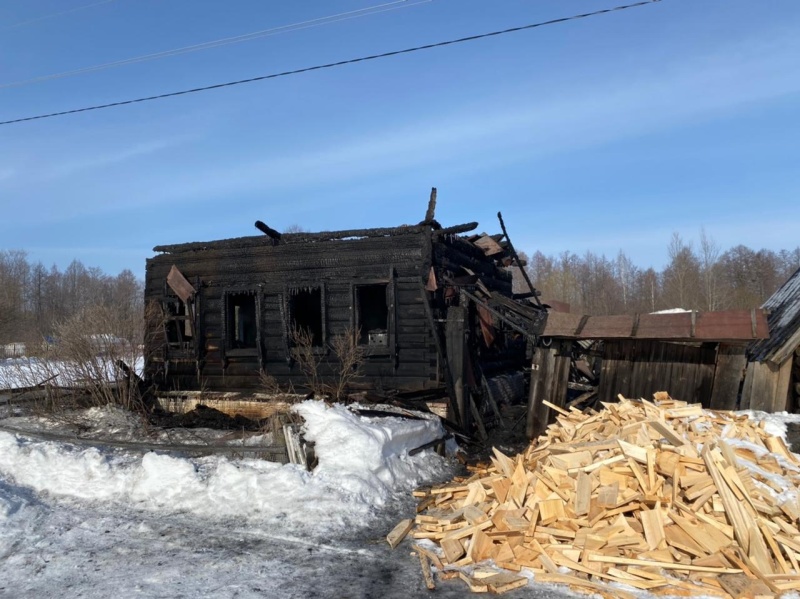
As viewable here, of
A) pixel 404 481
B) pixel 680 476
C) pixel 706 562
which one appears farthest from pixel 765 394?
pixel 404 481

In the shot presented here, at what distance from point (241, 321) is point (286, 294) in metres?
3.66

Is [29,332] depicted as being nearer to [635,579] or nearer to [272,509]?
[272,509]

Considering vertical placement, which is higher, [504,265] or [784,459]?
[504,265]

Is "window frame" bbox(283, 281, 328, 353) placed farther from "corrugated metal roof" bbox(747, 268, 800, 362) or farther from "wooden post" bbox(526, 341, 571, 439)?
"corrugated metal roof" bbox(747, 268, 800, 362)

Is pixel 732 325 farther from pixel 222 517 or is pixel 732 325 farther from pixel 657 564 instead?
pixel 222 517

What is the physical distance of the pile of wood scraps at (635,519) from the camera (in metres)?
5.18


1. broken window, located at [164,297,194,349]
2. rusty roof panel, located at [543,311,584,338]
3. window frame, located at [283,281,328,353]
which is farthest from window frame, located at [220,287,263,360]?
rusty roof panel, located at [543,311,584,338]

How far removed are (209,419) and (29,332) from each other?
481 centimetres

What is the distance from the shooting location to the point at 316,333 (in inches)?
675

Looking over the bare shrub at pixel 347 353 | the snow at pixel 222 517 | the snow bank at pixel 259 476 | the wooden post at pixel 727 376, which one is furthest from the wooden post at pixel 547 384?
the bare shrub at pixel 347 353

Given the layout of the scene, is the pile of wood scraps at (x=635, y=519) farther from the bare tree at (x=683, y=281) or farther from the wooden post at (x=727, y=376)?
the bare tree at (x=683, y=281)

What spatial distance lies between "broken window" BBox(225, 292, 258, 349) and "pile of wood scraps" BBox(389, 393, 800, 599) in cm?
815

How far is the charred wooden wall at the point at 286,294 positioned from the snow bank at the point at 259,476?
352 cm

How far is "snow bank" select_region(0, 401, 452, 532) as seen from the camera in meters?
7.12
